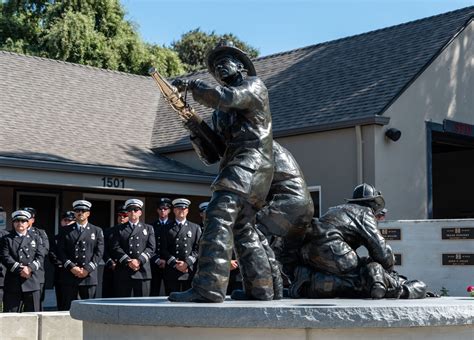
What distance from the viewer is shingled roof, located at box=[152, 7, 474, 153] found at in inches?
687

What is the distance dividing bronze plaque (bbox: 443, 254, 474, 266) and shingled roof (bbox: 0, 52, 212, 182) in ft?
19.8

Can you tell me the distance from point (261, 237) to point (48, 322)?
2.76 m

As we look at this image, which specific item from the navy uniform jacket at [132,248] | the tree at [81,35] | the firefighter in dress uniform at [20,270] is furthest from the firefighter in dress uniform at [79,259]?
the tree at [81,35]

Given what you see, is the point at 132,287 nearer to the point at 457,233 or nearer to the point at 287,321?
the point at 457,233

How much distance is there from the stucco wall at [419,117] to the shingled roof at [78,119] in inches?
152

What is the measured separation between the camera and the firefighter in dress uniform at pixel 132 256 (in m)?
12.9

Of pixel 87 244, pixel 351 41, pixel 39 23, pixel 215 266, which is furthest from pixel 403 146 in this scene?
pixel 39 23

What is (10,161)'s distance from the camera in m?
15.4

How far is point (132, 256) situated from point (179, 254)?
0.74 m

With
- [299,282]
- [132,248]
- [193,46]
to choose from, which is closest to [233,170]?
[299,282]

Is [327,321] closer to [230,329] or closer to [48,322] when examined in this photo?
[230,329]

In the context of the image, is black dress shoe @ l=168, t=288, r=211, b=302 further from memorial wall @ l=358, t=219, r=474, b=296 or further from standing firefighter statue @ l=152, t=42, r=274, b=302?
memorial wall @ l=358, t=219, r=474, b=296

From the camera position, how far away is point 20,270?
12.0 m

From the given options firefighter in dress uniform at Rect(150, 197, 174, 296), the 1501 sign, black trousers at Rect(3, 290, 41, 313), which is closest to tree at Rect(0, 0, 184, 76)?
the 1501 sign
